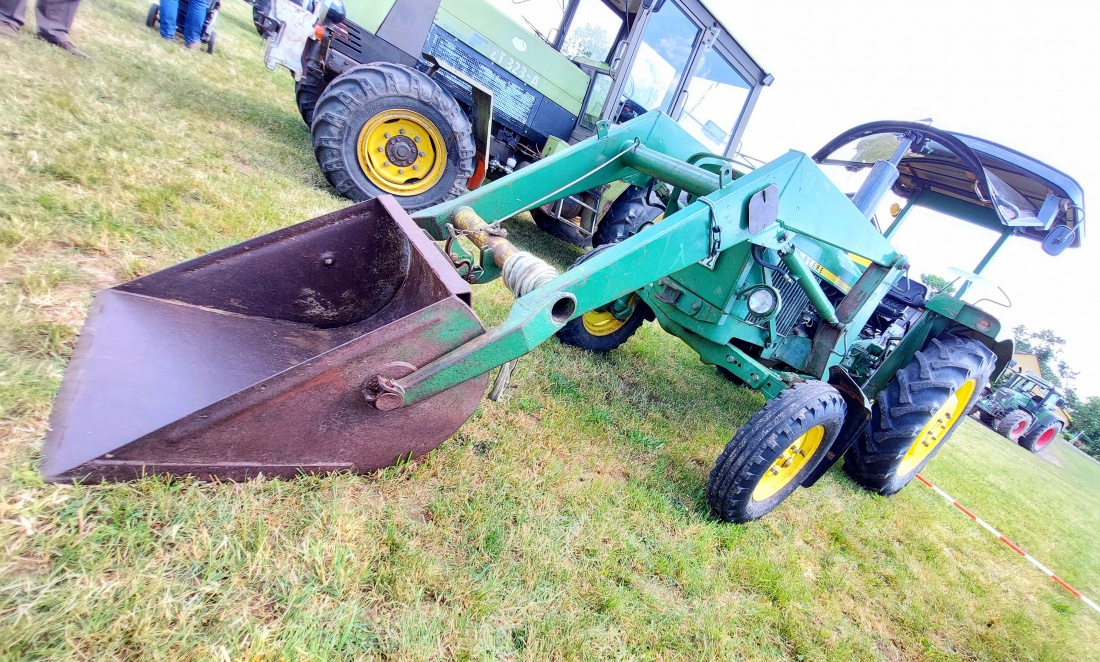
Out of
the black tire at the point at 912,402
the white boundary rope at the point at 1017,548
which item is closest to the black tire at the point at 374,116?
the black tire at the point at 912,402

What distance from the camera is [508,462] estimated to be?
2074 mm

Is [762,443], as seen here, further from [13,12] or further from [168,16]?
[168,16]

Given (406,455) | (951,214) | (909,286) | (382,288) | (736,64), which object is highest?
(736,64)

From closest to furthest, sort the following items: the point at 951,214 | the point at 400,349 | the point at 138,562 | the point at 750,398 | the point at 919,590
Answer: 1. the point at 138,562
2. the point at 400,349
3. the point at 919,590
4. the point at 951,214
5. the point at 750,398

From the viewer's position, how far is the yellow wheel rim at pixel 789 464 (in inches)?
101

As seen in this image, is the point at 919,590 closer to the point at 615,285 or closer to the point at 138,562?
the point at 615,285

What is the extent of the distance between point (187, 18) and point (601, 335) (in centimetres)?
818

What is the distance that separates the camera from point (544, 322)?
173 cm

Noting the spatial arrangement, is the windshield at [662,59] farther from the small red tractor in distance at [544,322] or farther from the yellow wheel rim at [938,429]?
the yellow wheel rim at [938,429]

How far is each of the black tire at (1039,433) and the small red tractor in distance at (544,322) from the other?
16.7 meters

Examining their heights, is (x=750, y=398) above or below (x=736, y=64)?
below

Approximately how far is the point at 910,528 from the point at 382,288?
3.64m

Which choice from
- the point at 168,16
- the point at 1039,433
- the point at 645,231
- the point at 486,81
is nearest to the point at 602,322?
the point at 645,231

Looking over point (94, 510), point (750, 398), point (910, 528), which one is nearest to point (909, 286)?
point (750, 398)
